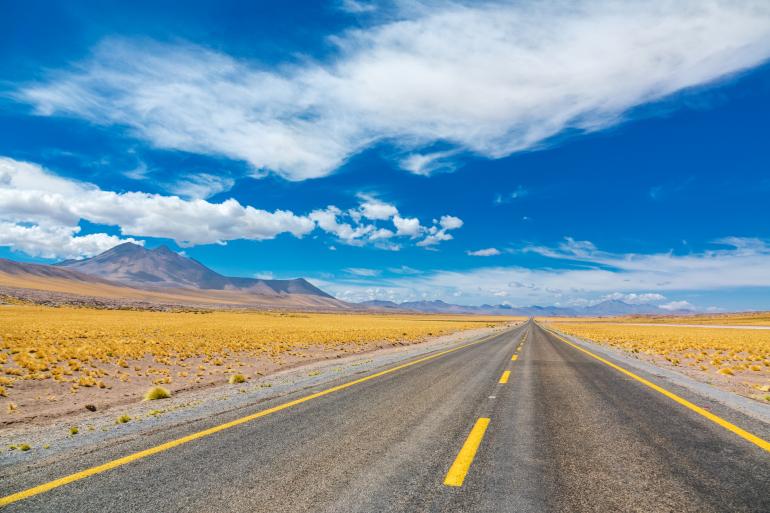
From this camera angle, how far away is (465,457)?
478 cm

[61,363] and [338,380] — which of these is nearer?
[338,380]

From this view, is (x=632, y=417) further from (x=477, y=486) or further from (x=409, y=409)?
(x=477, y=486)

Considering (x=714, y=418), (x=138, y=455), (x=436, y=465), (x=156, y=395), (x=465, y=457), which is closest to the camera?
(x=436, y=465)

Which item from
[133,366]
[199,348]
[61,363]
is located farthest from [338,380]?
[199,348]

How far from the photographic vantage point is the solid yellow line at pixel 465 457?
4133 mm

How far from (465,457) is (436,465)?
1.45ft

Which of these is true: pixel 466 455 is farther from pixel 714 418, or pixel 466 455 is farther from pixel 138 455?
pixel 714 418

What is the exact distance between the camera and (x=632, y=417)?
6.85 metres

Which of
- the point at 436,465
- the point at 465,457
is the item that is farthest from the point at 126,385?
the point at 465,457

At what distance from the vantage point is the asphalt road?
12.1 feet

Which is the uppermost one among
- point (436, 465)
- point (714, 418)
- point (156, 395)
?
point (714, 418)

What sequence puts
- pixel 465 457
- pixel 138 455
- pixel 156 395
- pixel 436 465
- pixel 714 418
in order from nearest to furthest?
pixel 436 465 → pixel 465 457 → pixel 138 455 → pixel 714 418 → pixel 156 395

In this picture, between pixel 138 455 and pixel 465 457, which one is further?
pixel 138 455

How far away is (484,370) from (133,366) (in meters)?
15.0
